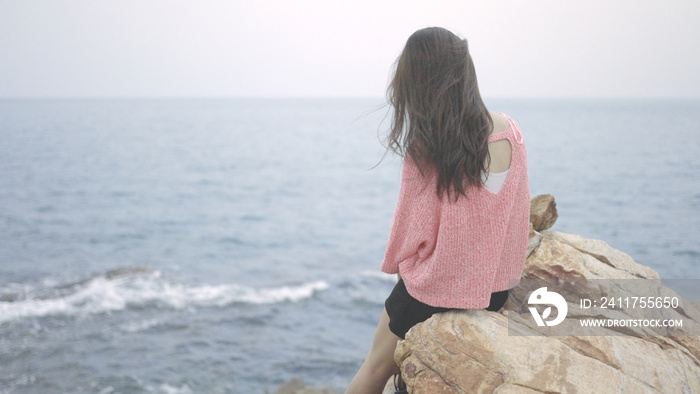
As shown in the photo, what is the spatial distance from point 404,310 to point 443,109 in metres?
1.20

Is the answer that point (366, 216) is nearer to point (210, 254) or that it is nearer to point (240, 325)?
point (210, 254)

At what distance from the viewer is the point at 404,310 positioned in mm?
3016

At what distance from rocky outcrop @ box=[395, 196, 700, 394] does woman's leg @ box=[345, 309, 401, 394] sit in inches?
5.7

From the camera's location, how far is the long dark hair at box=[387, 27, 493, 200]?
2588mm

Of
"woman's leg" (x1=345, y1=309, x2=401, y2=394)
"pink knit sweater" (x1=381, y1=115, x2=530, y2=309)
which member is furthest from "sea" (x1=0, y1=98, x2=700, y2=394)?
"woman's leg" (x1=345, y1=309, x2=401, y2=394)

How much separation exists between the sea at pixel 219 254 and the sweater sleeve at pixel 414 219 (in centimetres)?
35

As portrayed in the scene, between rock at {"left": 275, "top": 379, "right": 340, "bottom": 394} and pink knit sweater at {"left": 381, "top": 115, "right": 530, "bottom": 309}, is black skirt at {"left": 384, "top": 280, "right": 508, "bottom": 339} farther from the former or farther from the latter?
rock at {"left": 275, "top": 379, "right": 340, "bottom": 394}

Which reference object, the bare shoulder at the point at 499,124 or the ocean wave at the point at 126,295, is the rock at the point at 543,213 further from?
the ocean wave at the point at 126,295

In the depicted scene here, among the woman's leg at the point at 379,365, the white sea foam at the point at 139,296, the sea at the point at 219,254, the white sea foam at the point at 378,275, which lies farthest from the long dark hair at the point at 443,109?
the white sea foam at the point at 378,275

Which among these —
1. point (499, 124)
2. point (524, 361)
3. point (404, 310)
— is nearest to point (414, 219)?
point (404, 310)

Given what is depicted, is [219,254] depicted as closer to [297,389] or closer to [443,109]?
[297,389]

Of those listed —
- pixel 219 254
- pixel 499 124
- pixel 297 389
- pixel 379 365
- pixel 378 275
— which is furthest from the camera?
pixel 219 254

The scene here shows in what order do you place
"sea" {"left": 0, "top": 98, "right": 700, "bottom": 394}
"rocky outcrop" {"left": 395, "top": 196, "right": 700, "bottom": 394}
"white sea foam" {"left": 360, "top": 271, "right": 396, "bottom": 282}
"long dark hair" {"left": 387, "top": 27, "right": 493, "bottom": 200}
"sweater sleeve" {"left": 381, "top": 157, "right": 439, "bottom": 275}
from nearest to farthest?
"long dark hair" {"left": 387, "top": 27, "right": 493, "bottom": 200} → "rocky outcrop" {"left": 395, "top": 196, "right": 700, "bottom": 394} → "sweater sleeve" {"left": 381, "top": 157, "right": 439, "bottom": 275} → "sea" {"left": 0, "top": 98, "right": 700, "bottom": 394} → "white sea foam" {"left": 360, "top": 271, "right": 396, "bottom": 282}

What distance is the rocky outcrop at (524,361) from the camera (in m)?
2.69
